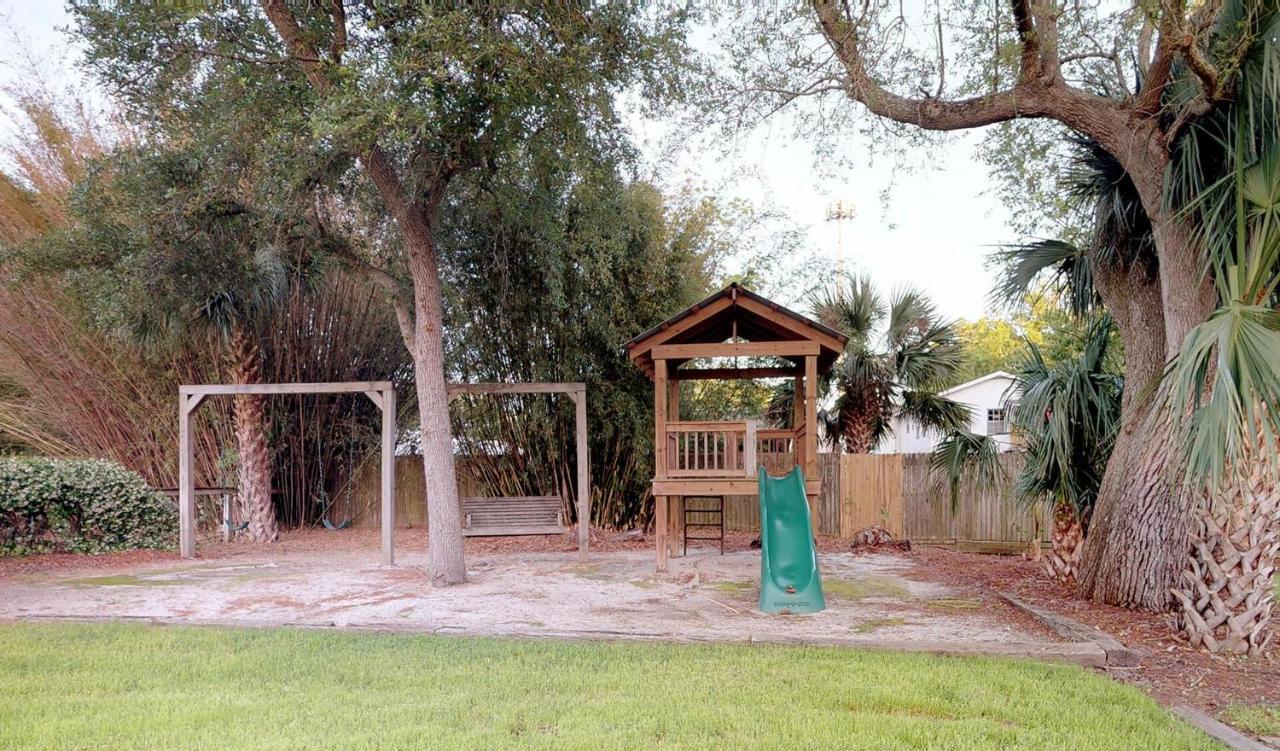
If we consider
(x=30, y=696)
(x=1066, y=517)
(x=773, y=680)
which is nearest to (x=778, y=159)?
(x=1066, y=517)

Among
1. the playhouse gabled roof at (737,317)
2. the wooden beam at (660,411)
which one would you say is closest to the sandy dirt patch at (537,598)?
the wooden beam at (660,411)

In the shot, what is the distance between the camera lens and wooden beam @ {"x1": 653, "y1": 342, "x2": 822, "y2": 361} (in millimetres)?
7509

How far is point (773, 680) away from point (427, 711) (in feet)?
Result: 5.52

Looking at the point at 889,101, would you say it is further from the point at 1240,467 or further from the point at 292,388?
the point at 292,388

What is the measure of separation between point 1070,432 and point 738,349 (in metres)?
2.86

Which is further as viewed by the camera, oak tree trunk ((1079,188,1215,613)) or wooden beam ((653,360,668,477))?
wooden beam ((653,360,668,477))

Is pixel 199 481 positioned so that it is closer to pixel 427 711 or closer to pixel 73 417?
pixel 73 417

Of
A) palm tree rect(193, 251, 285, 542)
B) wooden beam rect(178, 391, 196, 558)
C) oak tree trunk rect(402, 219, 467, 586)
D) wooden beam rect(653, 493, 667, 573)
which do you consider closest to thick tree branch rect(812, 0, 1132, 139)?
oak tree trunk rect(402, 219, 467, 586)

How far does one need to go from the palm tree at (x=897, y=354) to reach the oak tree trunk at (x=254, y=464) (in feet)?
24.8

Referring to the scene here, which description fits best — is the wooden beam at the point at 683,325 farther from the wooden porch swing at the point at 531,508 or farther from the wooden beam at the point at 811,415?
the wooden porch swing at the point at 531,508

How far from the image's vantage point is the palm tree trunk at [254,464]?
1089 cm

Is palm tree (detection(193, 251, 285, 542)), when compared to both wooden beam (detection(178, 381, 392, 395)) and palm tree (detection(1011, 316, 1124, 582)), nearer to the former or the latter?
wooden beam (detection(178, 381, 392, 395))

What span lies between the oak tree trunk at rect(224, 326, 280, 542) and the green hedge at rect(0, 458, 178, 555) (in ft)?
4.23

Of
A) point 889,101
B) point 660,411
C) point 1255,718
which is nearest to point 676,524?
→ point 660,411
